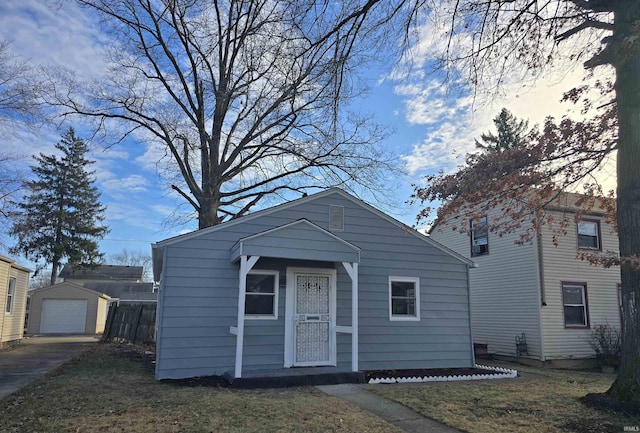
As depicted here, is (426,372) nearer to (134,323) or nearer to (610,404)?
(610,404)

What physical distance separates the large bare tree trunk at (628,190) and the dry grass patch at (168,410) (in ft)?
12.6

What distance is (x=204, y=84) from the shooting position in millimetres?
17312

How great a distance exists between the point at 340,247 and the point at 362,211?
177cm

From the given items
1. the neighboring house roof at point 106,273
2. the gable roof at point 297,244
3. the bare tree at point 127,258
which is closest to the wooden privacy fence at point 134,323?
the gable roof at point 297,244

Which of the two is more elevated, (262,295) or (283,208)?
(283,208)

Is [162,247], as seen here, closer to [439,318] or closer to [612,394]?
[439,318]

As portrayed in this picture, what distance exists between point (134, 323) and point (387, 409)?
14479 mm

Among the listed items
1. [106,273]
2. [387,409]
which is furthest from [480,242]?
[106,273]

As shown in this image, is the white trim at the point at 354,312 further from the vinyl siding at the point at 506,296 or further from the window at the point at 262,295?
the vinyl siding at the point at 506,296

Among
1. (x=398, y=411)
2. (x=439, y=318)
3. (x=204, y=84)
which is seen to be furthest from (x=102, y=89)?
(x=398, y=411)

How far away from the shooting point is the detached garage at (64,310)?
29.0 m

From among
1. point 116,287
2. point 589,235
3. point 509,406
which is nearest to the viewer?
point 509,406

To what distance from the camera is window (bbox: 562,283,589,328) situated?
48.4 ft

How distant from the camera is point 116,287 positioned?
1596 inches
